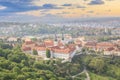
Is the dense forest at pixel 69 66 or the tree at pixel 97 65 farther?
the tree at pixel 97 65

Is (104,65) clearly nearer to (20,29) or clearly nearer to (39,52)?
(39,52)

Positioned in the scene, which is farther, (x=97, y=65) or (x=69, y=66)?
(x=97, y=65)

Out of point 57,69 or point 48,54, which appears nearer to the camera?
point 57,69

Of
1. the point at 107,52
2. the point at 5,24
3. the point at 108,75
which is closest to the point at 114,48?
the point at 107,52

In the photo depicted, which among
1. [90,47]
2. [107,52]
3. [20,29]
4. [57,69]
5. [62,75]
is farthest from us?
[20,29]

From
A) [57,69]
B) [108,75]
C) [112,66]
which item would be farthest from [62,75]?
[112,66]

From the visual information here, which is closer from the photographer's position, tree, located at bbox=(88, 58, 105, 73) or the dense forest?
the dense forest

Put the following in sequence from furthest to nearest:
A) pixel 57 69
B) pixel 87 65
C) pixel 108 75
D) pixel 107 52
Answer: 1. pixel 107 52
2. pixel 87 65
3. pixel 108 75
4. pixel 57 69

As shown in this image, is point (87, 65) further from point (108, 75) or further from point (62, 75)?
point (62, 75)

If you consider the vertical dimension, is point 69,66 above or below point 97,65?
above
